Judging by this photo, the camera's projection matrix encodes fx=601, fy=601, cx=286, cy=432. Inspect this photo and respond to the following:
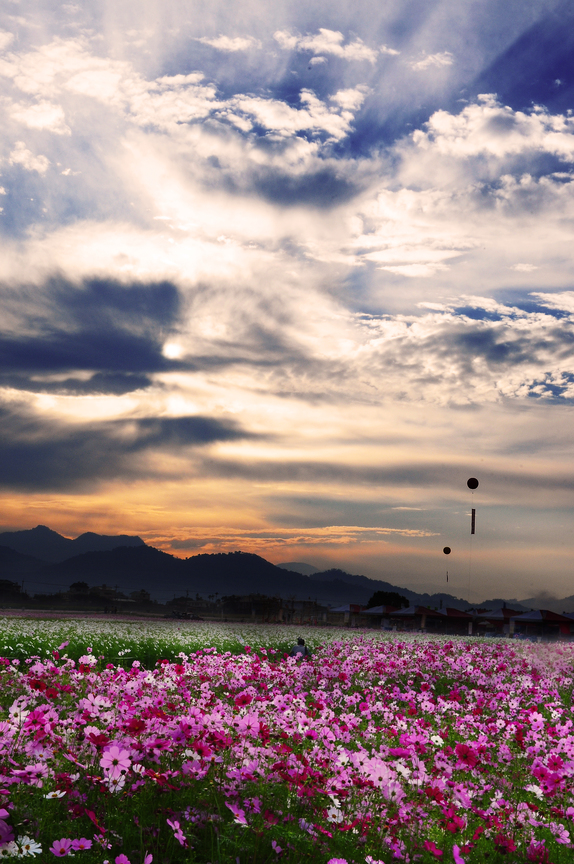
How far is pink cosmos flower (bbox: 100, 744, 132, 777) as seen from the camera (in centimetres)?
369

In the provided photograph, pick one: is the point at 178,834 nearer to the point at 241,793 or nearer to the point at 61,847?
the point at 61,847

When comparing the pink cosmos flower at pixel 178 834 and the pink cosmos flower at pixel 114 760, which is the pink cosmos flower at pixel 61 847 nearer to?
the pink cosmos flower at pixel 114 760

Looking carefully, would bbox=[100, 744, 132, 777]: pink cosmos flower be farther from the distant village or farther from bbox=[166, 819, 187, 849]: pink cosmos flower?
the distant village

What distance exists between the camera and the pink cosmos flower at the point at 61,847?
3303 mm

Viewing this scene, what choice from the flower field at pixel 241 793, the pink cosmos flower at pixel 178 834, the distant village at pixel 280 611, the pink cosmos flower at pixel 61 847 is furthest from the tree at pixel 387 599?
the pink cosmos flower at pixel 61 847

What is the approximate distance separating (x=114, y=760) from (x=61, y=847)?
1.63 ft

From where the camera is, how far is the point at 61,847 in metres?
3.38

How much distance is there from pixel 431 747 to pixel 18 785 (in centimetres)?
470

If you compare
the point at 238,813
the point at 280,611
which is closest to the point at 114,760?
the point at 238,813

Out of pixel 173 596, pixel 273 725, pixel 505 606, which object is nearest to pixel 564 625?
pixel 505 606

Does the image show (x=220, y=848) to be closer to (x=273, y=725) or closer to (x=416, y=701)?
(x=273, y=725)

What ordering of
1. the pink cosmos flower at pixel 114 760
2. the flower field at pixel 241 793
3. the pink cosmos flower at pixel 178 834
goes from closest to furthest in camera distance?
1. the pink cosmos flower at pixel 178 834
2. the pink cosmos flower at pixel 114 760
3. the flower field at pixel 241 793

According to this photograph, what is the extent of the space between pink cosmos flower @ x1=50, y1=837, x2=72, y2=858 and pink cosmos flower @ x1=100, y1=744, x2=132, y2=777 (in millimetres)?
401

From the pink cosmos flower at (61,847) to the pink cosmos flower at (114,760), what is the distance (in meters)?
0.40
